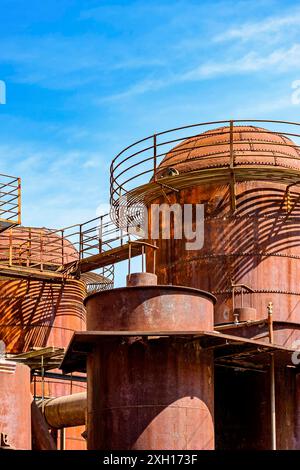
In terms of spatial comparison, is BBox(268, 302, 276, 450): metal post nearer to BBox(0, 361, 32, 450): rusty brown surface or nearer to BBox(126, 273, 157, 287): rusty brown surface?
BBox(126, 273, 157, 287): rusty brown surface

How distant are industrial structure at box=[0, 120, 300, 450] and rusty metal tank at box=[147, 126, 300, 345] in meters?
0.03

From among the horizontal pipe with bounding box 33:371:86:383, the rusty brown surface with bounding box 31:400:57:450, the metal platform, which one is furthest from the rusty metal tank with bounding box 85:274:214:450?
the horizontal pipe with bounding box 33:371:86:383

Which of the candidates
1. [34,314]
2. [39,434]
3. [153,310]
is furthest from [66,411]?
[153,310]

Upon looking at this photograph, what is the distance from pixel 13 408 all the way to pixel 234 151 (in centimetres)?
955

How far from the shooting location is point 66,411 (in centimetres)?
2716

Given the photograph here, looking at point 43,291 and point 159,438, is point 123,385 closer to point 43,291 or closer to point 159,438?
point 159,438

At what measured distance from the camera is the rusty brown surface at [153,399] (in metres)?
18.9

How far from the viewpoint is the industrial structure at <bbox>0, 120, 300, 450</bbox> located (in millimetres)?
19062

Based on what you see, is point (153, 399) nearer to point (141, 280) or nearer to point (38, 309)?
point (141, 280)

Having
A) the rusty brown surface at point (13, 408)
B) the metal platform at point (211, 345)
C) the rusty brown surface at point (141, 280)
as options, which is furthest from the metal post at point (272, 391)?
the rusty brown surface at point (13, 408)

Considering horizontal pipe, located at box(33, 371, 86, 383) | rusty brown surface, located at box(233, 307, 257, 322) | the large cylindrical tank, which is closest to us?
rusty brown surface, located at box(233, 307, 257, 322)

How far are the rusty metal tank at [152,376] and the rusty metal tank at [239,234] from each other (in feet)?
11.4

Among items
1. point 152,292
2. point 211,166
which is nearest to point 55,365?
point 211,166

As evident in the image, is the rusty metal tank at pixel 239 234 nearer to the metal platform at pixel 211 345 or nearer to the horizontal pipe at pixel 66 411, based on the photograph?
the metal platform at pixel 211 345
